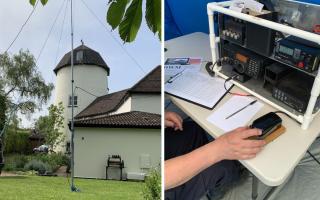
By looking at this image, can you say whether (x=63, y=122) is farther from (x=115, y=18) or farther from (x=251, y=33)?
(x=251, y=33)

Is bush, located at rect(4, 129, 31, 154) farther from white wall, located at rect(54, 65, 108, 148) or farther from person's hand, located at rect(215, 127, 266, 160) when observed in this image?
person's hand, located at rect(215, 127, 266, 160)

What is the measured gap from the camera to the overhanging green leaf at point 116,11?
0.98 m

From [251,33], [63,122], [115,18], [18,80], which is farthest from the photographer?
[18,80]

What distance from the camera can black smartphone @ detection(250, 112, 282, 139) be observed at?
104cm

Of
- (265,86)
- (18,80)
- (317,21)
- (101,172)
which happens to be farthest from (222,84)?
(18,80)

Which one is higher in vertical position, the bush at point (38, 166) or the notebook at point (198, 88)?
the notebook at point (198, 88)

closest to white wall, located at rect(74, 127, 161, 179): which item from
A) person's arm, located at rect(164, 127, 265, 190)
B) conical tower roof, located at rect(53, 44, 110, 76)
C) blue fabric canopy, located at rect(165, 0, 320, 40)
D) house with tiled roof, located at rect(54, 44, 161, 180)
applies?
house with tiled roof, located at rect(54, 44, 161, 180)

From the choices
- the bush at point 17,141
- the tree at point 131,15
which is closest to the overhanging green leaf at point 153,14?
the tree at point 131,15

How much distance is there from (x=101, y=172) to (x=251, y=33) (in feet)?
2.09

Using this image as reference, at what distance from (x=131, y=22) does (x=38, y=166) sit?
2.57ft

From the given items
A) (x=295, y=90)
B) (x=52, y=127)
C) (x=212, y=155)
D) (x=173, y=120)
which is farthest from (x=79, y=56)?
(x=295, y=90)

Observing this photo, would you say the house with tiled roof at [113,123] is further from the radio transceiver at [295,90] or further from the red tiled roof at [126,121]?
the radio transceiver at [295,90]

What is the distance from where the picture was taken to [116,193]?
1.54 m

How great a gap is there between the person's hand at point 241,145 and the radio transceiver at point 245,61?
0.27m
